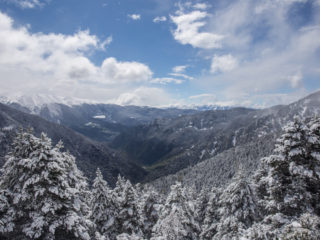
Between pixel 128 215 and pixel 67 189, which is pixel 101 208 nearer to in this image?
pixel 128 215

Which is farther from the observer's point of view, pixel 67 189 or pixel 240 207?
pixel 240 207

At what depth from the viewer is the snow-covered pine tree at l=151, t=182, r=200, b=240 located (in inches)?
651

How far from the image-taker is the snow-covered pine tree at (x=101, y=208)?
2370cm

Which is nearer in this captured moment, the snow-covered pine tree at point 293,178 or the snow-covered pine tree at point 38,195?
the snow-covered pine tree at point 293,178

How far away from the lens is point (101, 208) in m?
24.0

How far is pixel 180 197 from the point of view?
18250mm

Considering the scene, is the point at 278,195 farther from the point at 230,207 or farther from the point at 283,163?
the point at 230,207

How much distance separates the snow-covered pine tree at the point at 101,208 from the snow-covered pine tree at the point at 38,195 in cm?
1160

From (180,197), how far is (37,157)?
12.2 m

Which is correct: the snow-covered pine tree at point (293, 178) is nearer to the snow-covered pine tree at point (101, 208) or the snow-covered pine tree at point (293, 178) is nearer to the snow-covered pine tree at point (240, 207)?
the snow-covered pine tree at point (240, 207)

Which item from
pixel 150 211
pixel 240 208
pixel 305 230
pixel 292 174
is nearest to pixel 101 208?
pixel 150 211

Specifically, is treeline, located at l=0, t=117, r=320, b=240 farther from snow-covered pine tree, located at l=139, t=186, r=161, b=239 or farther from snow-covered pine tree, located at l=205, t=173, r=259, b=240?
Answer: snow-covered pine tree, located at l=139, t=186, r=161, b=239

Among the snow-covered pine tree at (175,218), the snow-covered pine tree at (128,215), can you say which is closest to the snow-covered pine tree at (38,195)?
the snow-covered pine tree at (175,218)

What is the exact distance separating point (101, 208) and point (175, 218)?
1135cm
